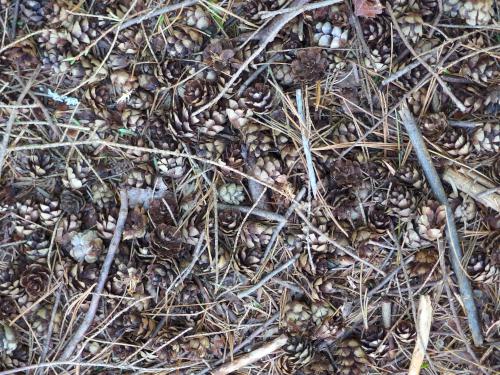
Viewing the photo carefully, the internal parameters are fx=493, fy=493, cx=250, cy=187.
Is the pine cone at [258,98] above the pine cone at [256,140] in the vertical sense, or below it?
above

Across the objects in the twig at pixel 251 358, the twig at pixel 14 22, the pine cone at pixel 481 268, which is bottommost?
the twig at pixel 251 358

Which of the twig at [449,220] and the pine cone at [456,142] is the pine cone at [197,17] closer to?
the twig at [449,220]

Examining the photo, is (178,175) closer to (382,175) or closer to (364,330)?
(382,175)

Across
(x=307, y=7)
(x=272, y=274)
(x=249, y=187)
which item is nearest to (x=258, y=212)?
(x=249, y=187)

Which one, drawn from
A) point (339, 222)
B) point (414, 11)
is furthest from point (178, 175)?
point (414, 11)

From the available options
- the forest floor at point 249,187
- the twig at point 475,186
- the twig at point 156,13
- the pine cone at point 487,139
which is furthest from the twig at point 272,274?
the twig at point 156,13
